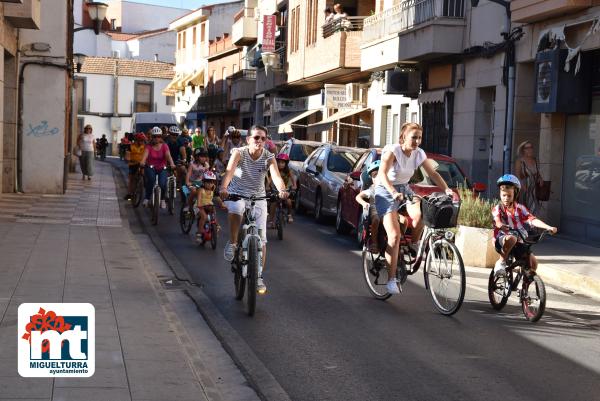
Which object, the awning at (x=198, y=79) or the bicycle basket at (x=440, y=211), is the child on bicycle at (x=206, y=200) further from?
the awning at (x=198, y=79)

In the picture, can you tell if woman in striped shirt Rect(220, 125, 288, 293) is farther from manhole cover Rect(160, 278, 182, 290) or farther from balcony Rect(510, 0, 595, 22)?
balcony Rect(510, 0, 595, 22)

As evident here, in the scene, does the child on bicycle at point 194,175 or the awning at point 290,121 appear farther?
the awning at point 290,121

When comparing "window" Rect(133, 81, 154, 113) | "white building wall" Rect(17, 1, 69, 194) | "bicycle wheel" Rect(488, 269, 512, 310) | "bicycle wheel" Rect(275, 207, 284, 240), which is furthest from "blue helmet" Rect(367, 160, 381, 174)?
"window" Rect(133, 81, 154, 113)

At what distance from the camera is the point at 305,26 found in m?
39.9

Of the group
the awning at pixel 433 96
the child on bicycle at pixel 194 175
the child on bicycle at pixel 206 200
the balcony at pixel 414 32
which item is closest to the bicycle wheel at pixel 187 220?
the child on bicycle at pixel 194 175

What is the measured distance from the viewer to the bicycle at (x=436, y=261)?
380 inches

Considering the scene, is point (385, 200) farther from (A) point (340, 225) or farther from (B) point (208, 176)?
(A) point (340, 225)

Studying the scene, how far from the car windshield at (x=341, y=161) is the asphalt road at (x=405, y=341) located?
24.4 ft

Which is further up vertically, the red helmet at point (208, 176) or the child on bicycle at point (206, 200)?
the red helmet at point (208, 176)

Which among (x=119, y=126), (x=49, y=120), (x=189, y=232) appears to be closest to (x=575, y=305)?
(x=189, y=232)

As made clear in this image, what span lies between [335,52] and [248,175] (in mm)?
24145

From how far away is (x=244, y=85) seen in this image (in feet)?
191

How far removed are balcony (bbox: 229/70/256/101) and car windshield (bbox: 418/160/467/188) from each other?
4068cm

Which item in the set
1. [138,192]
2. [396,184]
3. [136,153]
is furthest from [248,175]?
[136,153]
